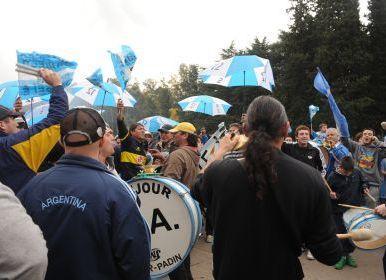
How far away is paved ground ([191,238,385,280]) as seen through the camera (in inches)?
223

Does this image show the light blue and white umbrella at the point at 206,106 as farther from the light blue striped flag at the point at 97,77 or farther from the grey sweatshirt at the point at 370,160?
the light blue striped flag at the point at 97,77

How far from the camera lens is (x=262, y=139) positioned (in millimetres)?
2236

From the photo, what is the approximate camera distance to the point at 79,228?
2062mm

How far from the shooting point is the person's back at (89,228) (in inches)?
81.2

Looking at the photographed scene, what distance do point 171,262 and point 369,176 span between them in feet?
18.6

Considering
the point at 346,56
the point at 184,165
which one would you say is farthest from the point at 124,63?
the point at 346,56

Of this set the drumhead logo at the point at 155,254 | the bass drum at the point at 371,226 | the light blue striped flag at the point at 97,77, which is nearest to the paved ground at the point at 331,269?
the drumhead logo at the point at 155,254

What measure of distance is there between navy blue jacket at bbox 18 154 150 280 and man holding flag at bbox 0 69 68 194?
936mm

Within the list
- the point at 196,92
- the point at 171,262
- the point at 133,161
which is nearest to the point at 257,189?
the point at 171,262

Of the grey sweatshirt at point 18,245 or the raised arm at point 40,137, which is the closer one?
the grey sweatshirt at point 18,245

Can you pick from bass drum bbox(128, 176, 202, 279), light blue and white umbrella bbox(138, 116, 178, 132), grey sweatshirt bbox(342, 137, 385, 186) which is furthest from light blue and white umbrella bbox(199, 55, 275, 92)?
light blue and white umbrella bbox(138, 116, 178, 132)

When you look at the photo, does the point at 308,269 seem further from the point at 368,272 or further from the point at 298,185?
the point at 298,185

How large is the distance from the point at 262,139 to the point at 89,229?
3.47 ft

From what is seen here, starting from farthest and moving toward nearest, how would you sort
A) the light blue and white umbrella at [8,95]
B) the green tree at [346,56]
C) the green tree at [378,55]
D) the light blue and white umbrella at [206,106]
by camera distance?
1. the green tree at [378,55]
2. the green tree at [346,56]
3. the light blue and white umbrella at [206,106]
4. the light blue and white umbrella at [8,95]
